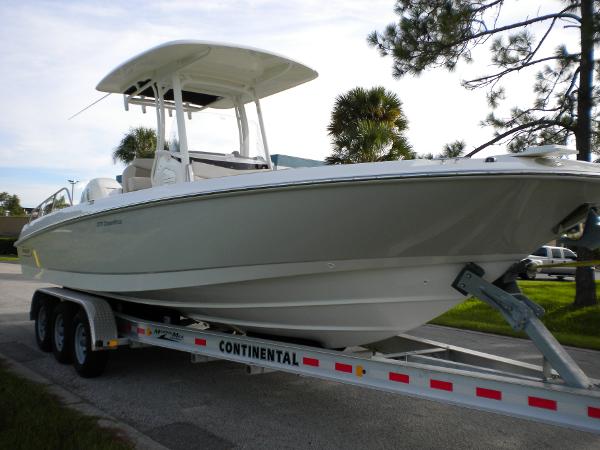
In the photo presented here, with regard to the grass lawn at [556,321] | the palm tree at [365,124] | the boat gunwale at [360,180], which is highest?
the palm tree at [365,124]

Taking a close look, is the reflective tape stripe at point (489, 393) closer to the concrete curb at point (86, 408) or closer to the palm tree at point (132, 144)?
the concrete curb at point (86, 408)

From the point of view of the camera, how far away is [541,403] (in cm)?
293

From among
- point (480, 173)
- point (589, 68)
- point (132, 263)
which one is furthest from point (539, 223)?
point (589, 68)

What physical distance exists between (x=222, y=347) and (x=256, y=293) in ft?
1.88

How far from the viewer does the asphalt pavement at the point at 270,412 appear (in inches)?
149

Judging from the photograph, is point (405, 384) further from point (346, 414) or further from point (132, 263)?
point (132, 263)

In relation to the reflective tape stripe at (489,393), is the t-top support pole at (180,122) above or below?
above

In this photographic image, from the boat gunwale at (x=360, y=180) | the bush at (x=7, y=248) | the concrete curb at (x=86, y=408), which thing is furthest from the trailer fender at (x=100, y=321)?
the bush at (x=7, y=248)

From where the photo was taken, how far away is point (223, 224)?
4.00 meters

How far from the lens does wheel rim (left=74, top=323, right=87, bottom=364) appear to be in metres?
5.44

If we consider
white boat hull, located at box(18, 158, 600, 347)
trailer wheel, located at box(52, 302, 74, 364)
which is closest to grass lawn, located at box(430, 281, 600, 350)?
white boat hull, located at box(18, 158, 600, 347)

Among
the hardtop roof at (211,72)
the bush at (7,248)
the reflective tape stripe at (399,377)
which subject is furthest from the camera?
the bush at (7,248)

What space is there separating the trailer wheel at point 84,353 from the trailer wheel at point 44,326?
0.84 metres

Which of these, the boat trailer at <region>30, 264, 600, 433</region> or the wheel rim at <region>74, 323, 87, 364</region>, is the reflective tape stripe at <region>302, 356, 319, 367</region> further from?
the wheel rim at <region>74, 323, 87, 364</region>
